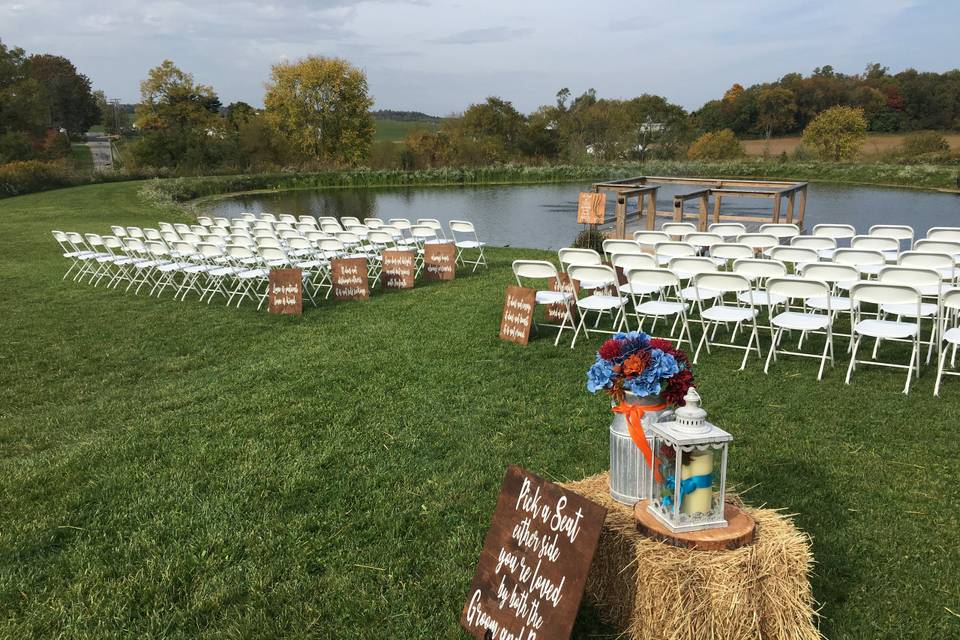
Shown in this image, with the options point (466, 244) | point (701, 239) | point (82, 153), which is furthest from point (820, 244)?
point (82, 153)

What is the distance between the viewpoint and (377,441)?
4.21 metres

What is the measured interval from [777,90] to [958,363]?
62.5 m

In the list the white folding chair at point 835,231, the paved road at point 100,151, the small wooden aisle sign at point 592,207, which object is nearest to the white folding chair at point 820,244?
the white folding chair at point 835,231

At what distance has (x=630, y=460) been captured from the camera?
2514mm

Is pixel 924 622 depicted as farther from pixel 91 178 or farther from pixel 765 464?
Result: pixel 91 178

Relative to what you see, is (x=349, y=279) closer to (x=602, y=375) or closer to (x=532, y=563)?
(x=602, y=375)

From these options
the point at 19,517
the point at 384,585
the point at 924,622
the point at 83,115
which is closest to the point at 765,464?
the point at 924,622

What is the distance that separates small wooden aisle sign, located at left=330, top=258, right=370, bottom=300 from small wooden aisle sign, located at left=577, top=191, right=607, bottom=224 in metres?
5.41

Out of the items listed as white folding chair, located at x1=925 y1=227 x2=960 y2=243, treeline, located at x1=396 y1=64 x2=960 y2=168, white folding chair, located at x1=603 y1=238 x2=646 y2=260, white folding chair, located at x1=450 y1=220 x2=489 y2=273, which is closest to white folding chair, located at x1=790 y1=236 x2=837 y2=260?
white folding chair, located at x1=925 y1=227 x2=960 y2=243

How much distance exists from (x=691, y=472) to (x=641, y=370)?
387 millimetres

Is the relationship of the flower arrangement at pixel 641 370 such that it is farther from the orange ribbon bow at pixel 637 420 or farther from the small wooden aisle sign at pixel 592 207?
the small wooden aisle sign at pixel 592 207

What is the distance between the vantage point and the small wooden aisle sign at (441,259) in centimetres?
1003

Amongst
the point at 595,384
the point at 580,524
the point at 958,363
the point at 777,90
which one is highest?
the point at 777,90

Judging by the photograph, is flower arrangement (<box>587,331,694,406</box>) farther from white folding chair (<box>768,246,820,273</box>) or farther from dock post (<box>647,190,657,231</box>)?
dock post (<box>647,190,657,231</box>)
